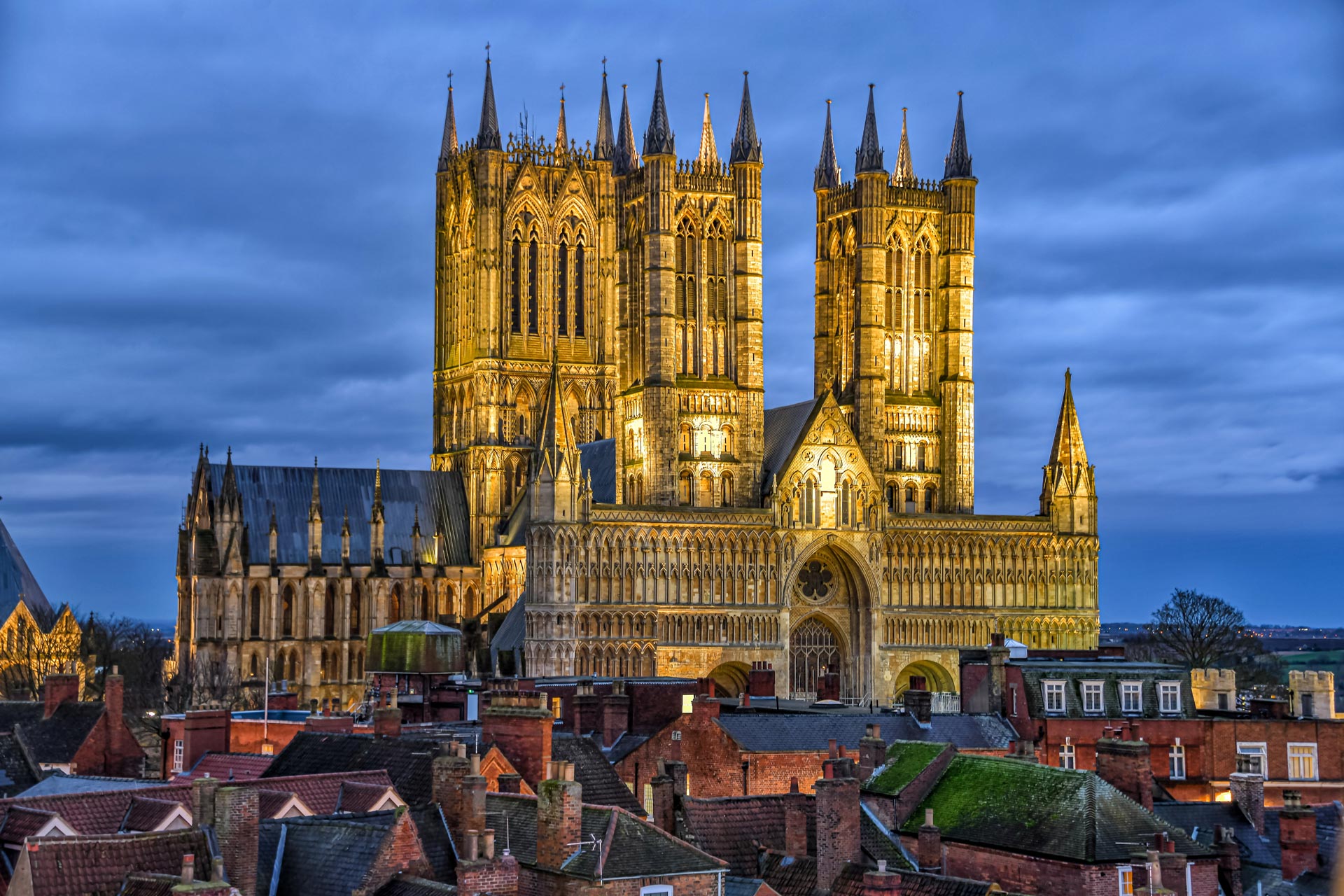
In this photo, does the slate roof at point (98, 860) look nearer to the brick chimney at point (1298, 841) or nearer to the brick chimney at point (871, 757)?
the brick chimney at point (871, 757)

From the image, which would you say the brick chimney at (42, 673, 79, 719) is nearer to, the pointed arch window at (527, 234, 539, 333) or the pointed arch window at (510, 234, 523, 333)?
the pointed arch window at (510, 234, 523, 333)

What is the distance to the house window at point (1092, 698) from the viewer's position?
212 feet

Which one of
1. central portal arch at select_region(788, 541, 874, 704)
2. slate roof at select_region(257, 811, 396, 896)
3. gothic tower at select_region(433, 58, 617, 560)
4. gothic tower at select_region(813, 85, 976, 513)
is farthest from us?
gothic tower at select_region(433, 58, 617, 560)

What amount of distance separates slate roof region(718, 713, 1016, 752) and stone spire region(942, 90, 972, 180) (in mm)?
60758

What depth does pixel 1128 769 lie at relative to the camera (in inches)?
1778

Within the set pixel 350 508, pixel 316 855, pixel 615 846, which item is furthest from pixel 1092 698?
pixel 350 508

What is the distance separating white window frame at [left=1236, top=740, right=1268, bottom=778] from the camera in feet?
201

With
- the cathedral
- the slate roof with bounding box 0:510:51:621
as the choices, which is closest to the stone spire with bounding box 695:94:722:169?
the cathedral

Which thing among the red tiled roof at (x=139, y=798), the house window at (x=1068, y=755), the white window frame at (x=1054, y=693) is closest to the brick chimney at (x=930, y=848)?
the red tiled roof at (x=139, y=798)

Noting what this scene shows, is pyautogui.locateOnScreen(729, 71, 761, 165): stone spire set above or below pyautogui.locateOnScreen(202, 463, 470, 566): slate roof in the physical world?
above

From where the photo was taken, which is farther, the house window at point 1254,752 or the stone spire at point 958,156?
the stone spire at point 958,156

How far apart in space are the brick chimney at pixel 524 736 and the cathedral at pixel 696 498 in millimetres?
60283

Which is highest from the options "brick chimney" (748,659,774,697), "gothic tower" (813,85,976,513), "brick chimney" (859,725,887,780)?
"gothic tower" (813,85,976,513)

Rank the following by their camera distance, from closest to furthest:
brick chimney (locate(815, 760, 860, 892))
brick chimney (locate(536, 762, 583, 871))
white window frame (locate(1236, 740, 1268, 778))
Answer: brick chimney (locate(536, 762, 583, 871)) → brick chimney (locate(815, 760, 860, 892)) → white window frame (locate(1236, 740, 1268, 778))
